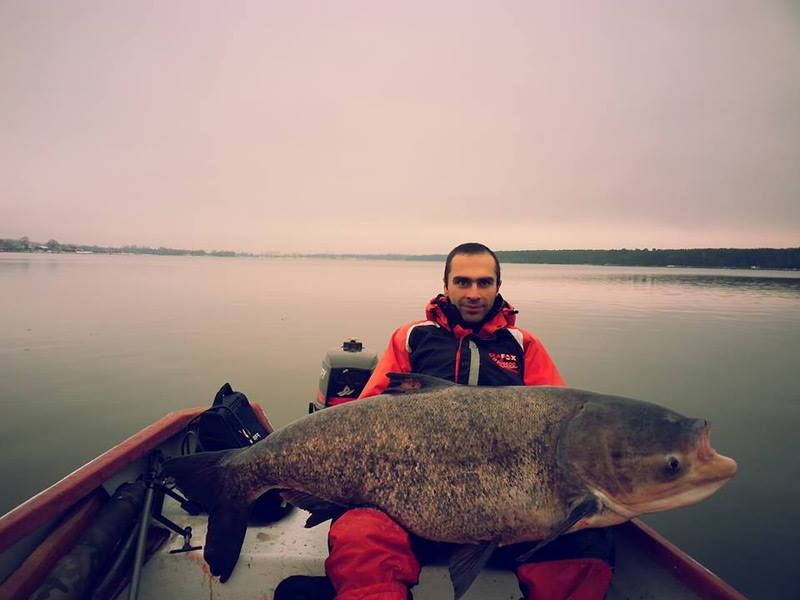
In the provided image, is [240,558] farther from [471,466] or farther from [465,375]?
[465,375]

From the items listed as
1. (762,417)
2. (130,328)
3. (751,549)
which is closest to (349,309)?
(130,328)

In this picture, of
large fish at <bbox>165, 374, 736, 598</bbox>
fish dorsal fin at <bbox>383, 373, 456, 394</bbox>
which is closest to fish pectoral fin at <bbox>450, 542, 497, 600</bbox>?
large fish at <bbox>165, 374, 736, 598</bbox>

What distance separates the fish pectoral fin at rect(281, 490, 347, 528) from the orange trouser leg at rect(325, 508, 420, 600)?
0.13 meters

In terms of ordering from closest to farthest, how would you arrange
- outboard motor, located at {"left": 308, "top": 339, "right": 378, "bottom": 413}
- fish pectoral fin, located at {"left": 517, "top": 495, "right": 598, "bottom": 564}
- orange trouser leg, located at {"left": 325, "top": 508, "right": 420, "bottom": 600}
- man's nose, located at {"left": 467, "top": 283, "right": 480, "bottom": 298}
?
fish pectoral fin, located at {"left": 517, "top": 495, "right": 598, "bottom": 564} < orange trouser leg, located at {"left": 325, "top": 508, "right": 420, "bottom": 600} < man's nose, located at {"left": 467, "top": 283, "right": 480, "bottom": 298} < outboard motor, located at {"left": 308, "top": 339, "right": 378, "bottom": 413}

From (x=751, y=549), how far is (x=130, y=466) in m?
6.75

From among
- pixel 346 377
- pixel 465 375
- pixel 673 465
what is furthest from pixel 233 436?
pixel 673 465

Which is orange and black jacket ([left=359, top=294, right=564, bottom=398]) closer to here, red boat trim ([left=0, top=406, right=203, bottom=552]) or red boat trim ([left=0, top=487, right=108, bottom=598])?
red boat trim ([left=0, top=406, right=203, bottom=552])

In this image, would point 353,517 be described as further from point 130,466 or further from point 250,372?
point 250,372

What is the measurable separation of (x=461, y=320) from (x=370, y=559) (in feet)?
6.79

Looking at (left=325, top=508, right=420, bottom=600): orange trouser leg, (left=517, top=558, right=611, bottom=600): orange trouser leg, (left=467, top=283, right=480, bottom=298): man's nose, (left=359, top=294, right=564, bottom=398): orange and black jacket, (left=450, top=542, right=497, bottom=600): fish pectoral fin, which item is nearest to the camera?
(left=450, top=542, right=497, bottom=600): fish pectoral fin

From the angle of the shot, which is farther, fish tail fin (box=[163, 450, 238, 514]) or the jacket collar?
the jacket collar

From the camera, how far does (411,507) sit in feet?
8.10

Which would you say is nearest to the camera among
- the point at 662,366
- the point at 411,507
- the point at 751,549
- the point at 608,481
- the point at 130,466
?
the point at 608,481

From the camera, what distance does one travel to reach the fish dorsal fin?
272cm
